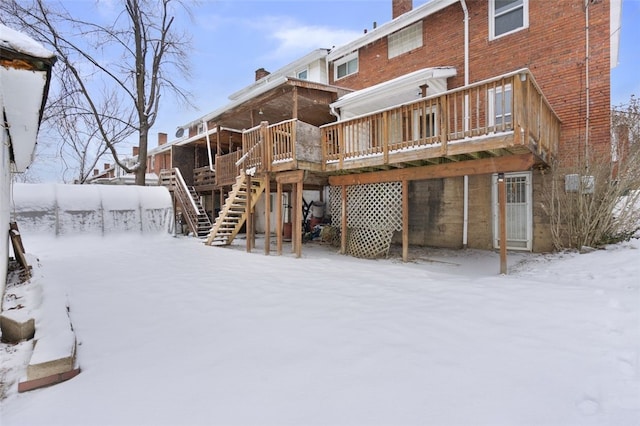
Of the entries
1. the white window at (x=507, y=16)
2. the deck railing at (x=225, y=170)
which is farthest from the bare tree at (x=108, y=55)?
the white window at (x=507, y=16)

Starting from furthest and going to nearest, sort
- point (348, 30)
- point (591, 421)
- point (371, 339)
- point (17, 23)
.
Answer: point (348, 30) → point (17, 23) → point (371, 339) → point (591, 421)

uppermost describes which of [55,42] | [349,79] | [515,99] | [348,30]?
[348,30]

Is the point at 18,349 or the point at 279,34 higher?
the point at 279,34

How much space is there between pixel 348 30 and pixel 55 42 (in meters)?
13.0

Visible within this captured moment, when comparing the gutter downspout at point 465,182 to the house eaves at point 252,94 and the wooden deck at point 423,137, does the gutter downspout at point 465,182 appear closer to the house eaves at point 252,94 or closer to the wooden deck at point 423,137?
the wooden deck at point 423,137

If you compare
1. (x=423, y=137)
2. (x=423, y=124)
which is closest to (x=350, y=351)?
(x=423, y=124)

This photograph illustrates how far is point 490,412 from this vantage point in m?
1.96

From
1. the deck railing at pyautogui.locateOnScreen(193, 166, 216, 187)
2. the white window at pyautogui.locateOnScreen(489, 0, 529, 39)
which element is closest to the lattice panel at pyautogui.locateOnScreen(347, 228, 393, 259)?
the white window at pyautogui.locateOnScreen(489, 0, 529, 39)

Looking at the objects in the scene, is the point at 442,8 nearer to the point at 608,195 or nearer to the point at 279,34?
the point at 279,34

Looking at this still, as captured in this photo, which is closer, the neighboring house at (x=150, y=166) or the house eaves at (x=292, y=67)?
the house eaves at (x=292, y=67)

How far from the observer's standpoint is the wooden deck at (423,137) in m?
5.59

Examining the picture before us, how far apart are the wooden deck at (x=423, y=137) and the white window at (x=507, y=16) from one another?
1861 millimetres

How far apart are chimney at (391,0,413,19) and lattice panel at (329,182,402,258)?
7.75 metres

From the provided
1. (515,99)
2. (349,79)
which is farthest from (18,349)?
(349,79)
